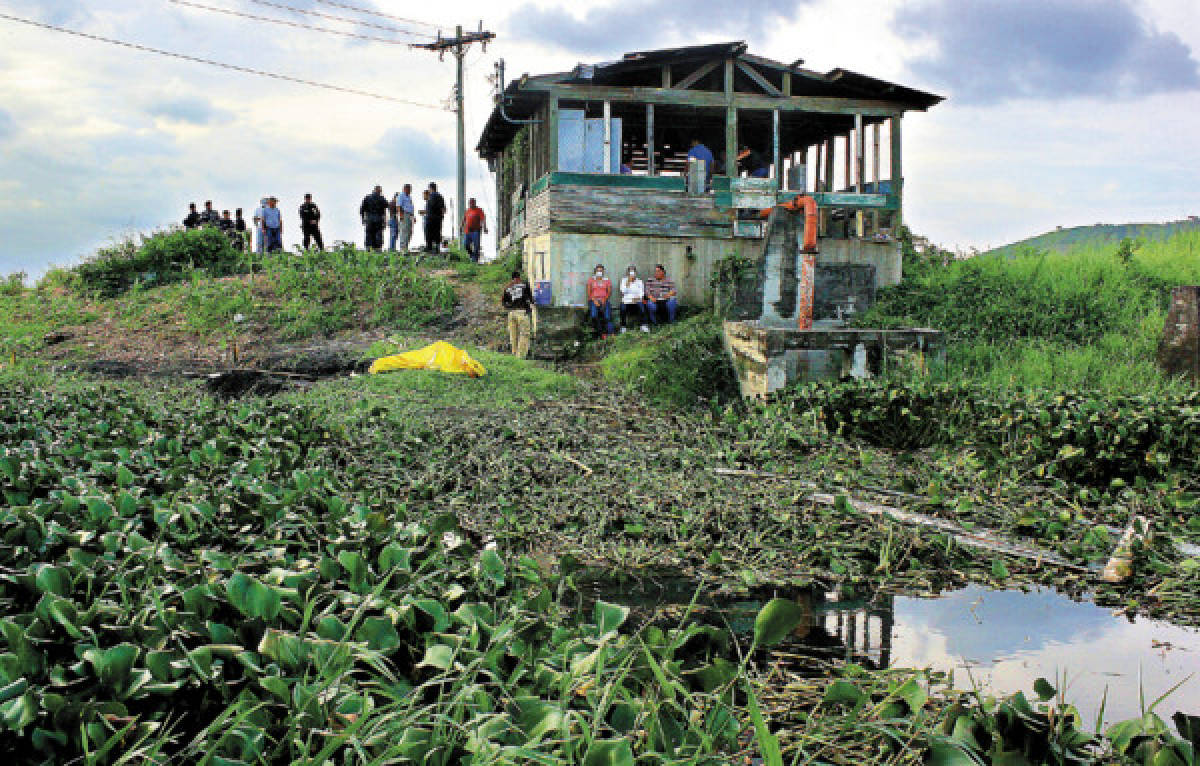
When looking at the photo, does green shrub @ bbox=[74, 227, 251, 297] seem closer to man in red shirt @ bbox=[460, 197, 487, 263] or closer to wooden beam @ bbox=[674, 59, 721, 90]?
man in red shirt @ bbox=[460, 197, 487, 263]

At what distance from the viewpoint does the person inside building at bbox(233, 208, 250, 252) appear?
71.0 feet

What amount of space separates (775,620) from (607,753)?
0.69 meters

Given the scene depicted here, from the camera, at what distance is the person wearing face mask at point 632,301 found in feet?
48.6

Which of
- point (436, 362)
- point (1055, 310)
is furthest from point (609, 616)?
point (1055, 310)

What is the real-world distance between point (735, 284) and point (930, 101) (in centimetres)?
797

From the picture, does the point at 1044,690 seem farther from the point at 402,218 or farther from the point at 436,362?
the point at 402,218

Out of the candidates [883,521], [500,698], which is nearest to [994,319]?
[883,521]

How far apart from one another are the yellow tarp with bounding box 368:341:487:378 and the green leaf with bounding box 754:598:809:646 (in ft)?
27.3

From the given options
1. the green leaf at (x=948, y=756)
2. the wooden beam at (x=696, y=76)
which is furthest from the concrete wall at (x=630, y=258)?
the green leaf at (x=948, y=756)

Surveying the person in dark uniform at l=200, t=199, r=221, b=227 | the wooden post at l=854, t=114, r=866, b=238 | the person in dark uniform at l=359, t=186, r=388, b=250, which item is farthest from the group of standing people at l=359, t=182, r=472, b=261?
the wooden post at l=854, t=114, r=866, b=238

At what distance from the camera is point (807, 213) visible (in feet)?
34.4

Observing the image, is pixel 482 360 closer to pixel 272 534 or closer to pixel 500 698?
pixel 272 534

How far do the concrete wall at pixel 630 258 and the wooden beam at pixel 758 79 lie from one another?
11.0 feet

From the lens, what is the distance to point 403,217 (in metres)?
21.2
